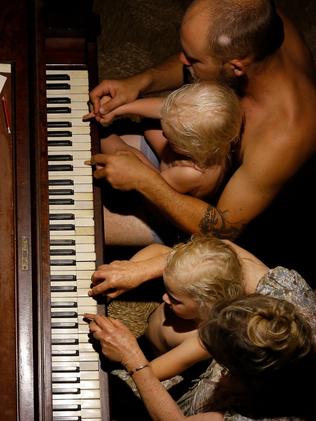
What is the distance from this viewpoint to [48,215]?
2510mm

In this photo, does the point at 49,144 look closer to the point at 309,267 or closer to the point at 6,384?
the point at 6,384

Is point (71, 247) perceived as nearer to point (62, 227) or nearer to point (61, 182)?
point (62, 227)

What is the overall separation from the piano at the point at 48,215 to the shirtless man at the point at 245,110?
0.10 m

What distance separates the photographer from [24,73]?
2.64 metres

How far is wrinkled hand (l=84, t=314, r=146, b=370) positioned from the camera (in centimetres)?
239

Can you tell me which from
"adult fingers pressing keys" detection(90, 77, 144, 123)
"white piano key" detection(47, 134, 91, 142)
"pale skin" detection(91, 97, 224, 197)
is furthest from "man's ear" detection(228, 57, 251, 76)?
"white piano key" detection(47, 134, 91, 142)

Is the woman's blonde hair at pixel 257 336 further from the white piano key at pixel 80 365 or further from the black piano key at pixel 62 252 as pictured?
the black piano key at pixel 62 252

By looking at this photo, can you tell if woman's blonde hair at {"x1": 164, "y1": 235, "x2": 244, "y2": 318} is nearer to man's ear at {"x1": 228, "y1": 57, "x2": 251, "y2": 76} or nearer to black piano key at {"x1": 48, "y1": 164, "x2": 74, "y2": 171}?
black piano key at {"x1": 48, "y1": 164, "x2": 74, "y2": 171}

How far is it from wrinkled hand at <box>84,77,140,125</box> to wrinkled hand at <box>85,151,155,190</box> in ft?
0.42

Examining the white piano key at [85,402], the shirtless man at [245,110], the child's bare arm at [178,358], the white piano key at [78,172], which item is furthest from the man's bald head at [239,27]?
the white piano key at [85,402]

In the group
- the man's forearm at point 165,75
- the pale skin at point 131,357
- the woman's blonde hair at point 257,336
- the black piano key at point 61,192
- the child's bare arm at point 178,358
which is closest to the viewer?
the woman's blonde hair at point 257,336

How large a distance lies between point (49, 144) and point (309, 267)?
1099 mm

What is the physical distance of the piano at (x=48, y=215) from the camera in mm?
2365

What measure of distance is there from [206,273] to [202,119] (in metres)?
0.45
